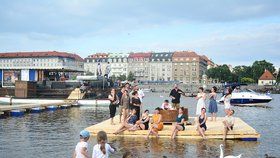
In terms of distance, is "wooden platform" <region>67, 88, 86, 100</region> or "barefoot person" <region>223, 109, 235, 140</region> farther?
"wooden platform" <region>67, 88, 86, 100</region>

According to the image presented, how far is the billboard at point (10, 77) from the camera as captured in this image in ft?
237

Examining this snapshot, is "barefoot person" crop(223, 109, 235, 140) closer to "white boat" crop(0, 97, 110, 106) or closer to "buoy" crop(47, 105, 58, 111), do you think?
"buoy" crop(47, 105, 58, 111)

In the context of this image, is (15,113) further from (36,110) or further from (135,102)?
(135,102)

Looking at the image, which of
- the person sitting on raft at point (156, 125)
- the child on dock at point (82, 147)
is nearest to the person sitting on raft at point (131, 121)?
the person sitting on raft at point (156, 125)

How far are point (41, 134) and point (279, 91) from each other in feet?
546

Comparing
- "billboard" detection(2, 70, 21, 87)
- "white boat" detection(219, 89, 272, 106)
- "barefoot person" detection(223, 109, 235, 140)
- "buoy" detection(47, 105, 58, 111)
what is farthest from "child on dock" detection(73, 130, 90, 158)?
"billboard" detection(2, 70, 21, 87)

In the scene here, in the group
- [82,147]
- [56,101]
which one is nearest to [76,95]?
[56,101]

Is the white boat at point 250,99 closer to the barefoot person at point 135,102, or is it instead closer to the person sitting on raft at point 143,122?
the barefoot person at point 135,102

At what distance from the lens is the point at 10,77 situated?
79.2 m

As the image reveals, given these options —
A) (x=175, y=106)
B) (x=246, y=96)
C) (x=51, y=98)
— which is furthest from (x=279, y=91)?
(x=175, y=106)

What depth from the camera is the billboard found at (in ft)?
237

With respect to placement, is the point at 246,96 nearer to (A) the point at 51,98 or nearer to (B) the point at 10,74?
(A) the point at 51,98

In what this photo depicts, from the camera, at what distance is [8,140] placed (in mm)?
20031

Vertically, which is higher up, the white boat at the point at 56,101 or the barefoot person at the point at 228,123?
the barefoot person at the point at 228,123
